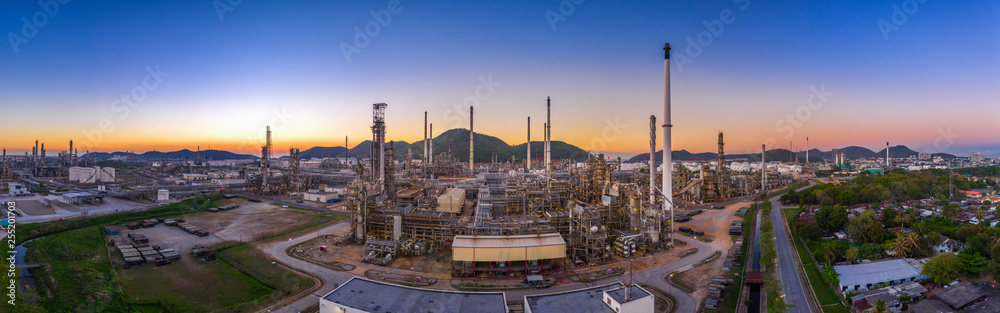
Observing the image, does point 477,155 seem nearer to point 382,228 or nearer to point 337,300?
point 382,228

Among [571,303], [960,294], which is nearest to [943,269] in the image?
[960,294]

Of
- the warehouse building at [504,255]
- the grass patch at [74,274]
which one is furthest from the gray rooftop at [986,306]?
the grass patch at [74,274]

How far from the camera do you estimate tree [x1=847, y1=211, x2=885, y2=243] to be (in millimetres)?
28750

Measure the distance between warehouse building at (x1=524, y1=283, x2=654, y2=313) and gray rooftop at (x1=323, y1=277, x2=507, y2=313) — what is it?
1.65 m

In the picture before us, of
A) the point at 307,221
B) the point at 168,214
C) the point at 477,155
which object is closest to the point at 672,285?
the point at 307,221

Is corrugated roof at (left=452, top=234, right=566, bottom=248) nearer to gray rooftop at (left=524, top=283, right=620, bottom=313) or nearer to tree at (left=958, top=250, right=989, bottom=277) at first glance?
gray rooftop at (left=524, top=283, right=620, bottom=313)

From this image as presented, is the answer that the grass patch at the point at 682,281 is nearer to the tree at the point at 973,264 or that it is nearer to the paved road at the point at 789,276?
the paved road at the point at 789,276

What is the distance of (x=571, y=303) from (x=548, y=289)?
14.7 feet

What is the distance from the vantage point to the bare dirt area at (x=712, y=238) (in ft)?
74.8

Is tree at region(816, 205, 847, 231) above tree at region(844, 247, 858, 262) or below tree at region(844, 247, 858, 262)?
above

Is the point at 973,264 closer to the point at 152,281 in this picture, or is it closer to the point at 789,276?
the point at 789,276

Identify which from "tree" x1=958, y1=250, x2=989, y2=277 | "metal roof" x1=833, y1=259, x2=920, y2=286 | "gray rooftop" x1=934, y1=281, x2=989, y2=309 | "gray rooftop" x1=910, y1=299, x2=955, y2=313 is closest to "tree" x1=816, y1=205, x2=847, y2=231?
"metal roof" x1=833, y1=259, x2=920, y2=286

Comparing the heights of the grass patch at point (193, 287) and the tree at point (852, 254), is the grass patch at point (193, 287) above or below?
below

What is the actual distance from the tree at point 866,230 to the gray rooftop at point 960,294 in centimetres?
977
